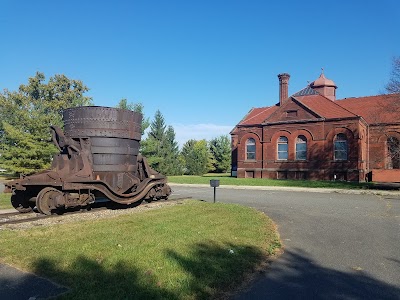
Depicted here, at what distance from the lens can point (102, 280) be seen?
4.43m

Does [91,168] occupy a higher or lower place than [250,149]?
lower

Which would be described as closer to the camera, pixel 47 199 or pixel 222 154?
pixel 47 199

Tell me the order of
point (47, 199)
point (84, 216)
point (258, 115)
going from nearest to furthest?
1. point (47, 199)
2. point (84, 216)
3. point (258, 115)

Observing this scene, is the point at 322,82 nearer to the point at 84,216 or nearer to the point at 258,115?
the point at 258,115

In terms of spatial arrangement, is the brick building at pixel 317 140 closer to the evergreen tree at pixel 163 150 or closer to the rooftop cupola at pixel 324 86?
the rooftop cupola at pixel 324 86

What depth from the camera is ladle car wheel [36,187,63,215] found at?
891 centimetres

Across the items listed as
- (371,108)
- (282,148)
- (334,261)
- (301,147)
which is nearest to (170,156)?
(282,148)

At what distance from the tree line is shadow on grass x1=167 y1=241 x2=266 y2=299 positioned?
10.0m

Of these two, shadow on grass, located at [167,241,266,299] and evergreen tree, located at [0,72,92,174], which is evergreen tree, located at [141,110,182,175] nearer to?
evergreen tree, located at [0,72,92,174]

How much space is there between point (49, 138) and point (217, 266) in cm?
2307

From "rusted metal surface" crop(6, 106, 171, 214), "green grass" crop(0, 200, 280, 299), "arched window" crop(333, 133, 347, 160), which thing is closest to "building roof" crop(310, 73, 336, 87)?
"arched window" crop(333, 133, 347, 160)

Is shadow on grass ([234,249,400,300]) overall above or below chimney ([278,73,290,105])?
below

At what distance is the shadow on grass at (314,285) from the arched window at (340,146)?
28.8 m

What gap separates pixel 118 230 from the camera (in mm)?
7363
